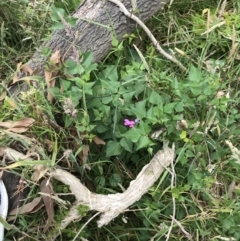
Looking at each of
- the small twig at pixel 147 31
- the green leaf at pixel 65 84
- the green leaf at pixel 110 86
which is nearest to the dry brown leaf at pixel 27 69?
the green leaf at pixel 65 84

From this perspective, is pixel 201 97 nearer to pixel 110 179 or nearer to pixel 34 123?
pixel 110 179

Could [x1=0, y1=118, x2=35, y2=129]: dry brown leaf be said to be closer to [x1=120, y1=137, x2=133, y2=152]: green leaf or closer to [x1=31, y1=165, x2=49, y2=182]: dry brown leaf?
[x1=31, y1=165, x2=49, y2=182]: dry brown leaf

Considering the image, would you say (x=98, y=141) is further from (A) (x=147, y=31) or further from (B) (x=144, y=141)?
(A) (x=147, y=31)

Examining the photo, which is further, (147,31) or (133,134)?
(147,31)

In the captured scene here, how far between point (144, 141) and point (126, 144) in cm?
9

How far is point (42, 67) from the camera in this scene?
176 cm

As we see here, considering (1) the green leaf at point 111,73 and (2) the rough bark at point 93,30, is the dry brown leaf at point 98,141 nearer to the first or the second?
(1) the green leaf at point 111,73

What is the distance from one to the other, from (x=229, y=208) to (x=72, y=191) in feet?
1.78

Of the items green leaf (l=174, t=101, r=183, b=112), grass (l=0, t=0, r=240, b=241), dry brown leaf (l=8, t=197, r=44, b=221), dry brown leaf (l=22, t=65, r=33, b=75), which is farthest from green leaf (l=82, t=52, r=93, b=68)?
dry brown leaf (l=8, t=197, r=44, b=221)

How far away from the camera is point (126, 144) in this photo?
5.45 ft

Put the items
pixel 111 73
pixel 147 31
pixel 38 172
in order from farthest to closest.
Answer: pixel 147 31, pixel 111 73, pixel 38 172

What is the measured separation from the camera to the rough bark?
69.3 inches

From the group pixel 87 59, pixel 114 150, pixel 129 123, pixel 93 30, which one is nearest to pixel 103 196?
pixel 114 150

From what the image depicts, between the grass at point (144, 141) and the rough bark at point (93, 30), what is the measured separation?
2.8 inches
